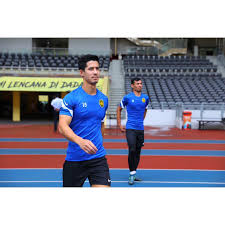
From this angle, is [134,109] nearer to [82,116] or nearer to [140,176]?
[140,176]

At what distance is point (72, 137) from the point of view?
8.70 ft

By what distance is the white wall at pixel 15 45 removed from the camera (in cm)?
2435

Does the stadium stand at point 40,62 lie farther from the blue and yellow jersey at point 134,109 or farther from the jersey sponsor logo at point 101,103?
the jersey sponsor logo at point 101,103

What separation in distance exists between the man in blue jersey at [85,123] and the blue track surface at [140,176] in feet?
8.47

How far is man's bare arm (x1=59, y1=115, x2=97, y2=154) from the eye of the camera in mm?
2547

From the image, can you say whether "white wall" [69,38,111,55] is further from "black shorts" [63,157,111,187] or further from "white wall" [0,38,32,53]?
"black shorts" [63,157,111,187]

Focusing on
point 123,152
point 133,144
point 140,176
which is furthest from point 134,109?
point 123,152

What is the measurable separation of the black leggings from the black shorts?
2601 mm

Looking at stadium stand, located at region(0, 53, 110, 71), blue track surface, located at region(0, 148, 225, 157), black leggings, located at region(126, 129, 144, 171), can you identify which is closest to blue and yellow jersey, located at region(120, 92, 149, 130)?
black leggings, located at region(126, 129, 144, 171)

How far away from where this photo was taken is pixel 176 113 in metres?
17.4

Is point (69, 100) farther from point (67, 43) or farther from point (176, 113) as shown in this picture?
point (67, 43)

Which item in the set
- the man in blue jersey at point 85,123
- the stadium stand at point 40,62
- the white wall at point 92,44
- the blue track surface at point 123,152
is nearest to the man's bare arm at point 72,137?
the man in blue jersey at point 85,123

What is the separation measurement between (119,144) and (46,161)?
3.71m
